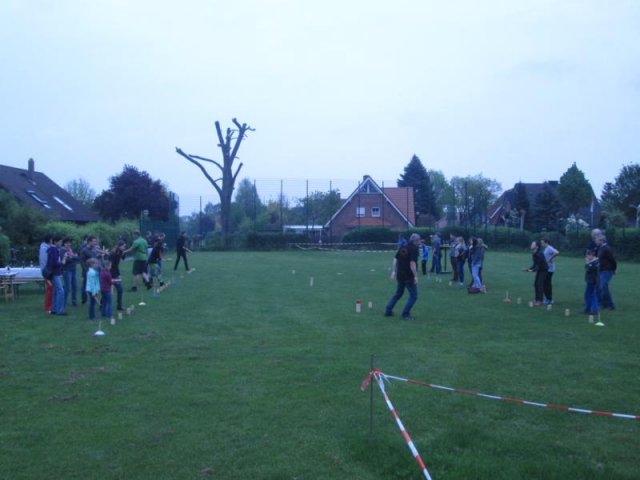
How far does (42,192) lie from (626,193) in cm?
5408

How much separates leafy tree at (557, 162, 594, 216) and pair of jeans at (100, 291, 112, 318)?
49293 millimetres

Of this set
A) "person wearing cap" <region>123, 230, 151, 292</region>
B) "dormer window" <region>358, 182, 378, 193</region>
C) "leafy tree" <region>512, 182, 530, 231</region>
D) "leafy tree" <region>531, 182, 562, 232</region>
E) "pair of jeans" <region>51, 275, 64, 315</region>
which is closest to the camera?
"pair of jeans" <region>51, 275, 64, 315</region>

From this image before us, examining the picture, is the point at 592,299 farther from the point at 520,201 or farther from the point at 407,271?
the point at 520,201

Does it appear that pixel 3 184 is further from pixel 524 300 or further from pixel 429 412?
pixel 429 412

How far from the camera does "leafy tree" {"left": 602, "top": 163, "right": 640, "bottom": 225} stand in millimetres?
60562

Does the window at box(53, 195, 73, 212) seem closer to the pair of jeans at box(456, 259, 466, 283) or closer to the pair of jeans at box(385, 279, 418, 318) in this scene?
the pair of jeans at box(456, 259, 466, 283)

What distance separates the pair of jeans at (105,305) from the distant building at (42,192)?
3432cm

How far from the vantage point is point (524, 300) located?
54.4 ft

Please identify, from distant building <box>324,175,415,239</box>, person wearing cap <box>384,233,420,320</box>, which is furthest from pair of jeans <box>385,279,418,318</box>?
distant building <box>324,175,415,239</box>

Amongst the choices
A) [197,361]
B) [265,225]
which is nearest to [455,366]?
[197,361]

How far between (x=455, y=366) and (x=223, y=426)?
12.4 ft

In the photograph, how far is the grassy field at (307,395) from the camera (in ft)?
17.9

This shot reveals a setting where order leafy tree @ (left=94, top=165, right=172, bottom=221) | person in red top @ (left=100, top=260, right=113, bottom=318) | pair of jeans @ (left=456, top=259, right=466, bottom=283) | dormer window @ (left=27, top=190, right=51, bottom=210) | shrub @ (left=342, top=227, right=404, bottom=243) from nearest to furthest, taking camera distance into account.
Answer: person in red top @ (left=100, top=260, right=113, bottom=318), pair of jeans @ (left=456, top=259, right=466, bottom=283), dormer window @ (left=27, top=190, right=51, bottom=210), shrub @ (left=342, top=227, right=404, bottom=243), leafy tree @ (left=94, top=165, right=172, bottom=221)

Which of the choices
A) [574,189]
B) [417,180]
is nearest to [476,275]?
→ [574,189]
